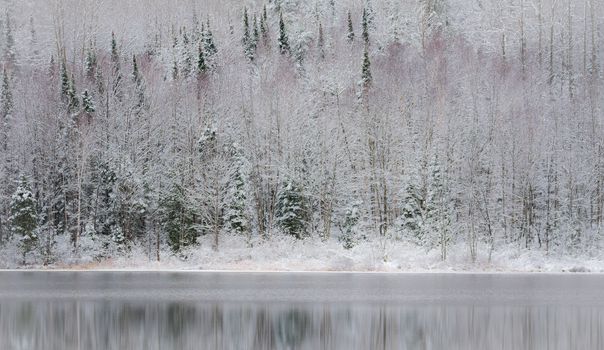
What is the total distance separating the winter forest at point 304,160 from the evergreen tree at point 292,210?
0.17 m

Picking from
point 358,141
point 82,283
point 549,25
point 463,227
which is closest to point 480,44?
point 549,25

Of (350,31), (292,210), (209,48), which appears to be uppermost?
(350,31)

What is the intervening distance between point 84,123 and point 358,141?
2241cm

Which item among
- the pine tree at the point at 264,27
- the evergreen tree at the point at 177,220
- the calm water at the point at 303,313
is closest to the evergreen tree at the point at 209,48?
the pine tree at the point at 264,27

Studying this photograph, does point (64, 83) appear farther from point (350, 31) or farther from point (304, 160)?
point (350, 31)

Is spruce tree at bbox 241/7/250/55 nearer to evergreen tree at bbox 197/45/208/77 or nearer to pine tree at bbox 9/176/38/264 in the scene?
evergreen tree at bbox 197/45/208/77

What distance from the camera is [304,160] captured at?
63375 mm

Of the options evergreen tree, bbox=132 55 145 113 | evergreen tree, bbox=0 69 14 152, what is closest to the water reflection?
evergreen tree, bbox=132 55 145 113

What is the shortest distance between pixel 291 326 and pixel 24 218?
35.8m

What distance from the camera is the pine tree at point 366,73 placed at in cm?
7101

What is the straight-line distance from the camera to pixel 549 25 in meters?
83.9

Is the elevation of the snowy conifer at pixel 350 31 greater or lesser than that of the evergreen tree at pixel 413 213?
greater

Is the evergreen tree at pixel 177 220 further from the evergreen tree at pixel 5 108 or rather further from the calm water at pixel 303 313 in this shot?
the evergreen tree at pixel 5 108

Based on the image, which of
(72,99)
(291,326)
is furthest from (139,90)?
(291,326)
